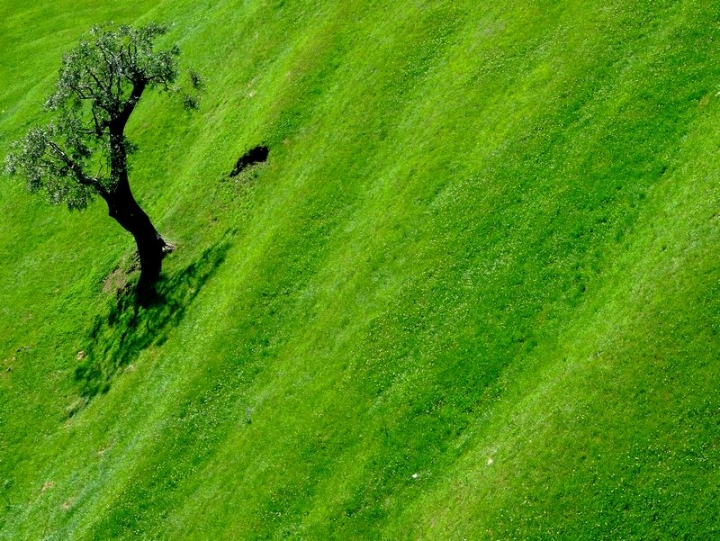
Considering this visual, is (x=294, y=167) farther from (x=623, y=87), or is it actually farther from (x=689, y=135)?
(x=689, y=135)

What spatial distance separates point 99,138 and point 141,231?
730 centimetres

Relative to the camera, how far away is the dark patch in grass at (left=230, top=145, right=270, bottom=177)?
5509cm

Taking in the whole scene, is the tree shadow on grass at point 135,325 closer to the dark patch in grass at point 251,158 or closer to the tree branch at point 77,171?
the dark patch in grass at point 251,158

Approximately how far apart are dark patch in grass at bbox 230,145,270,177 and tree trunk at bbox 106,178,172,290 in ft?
25.3

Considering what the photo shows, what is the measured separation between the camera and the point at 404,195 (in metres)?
43.8

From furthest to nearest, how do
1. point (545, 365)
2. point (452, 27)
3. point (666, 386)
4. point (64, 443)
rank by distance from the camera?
point (452, 27)
point (64, 443)
point (545, 365)
point (666, 386)

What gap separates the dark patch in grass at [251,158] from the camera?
55094 mm

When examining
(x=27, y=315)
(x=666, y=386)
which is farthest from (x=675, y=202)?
(x=27, y=315)

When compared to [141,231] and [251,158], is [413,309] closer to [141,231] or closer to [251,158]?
[251,158]

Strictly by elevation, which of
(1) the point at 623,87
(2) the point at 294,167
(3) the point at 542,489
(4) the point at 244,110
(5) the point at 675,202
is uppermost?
(4) the point at 244,110

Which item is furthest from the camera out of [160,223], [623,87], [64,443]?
[160,223]

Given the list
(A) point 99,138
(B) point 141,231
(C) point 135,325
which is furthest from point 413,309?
(A) point 99,138

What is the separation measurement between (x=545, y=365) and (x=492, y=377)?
8.77ft

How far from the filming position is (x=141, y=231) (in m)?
53.1
